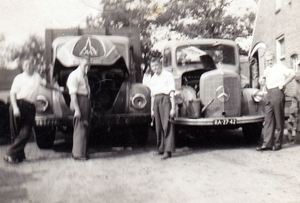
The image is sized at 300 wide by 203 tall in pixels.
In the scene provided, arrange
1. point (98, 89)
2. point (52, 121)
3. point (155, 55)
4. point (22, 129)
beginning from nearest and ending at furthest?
1. point (22, 129)
2. point (52, 121)
3. point (155, 55)
4. point (98, 89)

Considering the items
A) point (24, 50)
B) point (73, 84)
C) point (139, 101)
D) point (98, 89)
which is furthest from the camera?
point (98, 89)

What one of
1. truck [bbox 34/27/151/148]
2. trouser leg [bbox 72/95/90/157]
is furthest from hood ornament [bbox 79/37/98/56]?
trouser leg [bbox 72/95/90/157]

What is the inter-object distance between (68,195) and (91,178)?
0.57 metres

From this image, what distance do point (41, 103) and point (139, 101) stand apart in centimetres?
118

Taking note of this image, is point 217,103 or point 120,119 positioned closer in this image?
point 120,119

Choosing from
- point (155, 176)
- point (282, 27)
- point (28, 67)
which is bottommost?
point (155, 176)

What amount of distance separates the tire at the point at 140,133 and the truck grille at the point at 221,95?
2.75 feet

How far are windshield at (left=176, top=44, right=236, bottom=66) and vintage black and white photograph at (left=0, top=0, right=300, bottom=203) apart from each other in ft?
0.05

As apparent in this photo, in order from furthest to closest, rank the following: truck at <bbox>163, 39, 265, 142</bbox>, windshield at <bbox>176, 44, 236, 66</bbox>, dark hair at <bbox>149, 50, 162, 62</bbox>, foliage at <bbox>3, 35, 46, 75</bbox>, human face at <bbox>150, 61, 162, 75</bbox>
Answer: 1. windshield at <bbox>176, 44, 236, 66</bbox>
2. truck at <bbox>163, 39, 265, 142</bbox>
3. human face at <bbox>150, 61, 162, 75</bbox>
4. dark hair at <bbox>149, 50, 162, 62</bbox>
5. foliage at <bbox>3, 35, 46, 75</bbox>

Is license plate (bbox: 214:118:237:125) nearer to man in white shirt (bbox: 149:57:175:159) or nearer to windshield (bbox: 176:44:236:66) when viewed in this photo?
man in white shirt (bbox: 149:57:175:159)

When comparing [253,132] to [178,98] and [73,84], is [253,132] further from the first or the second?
[73,84]

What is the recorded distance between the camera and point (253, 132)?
17.7 ft

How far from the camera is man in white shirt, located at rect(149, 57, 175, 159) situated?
14.7 ft

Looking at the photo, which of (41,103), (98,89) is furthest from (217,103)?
(41,103)
